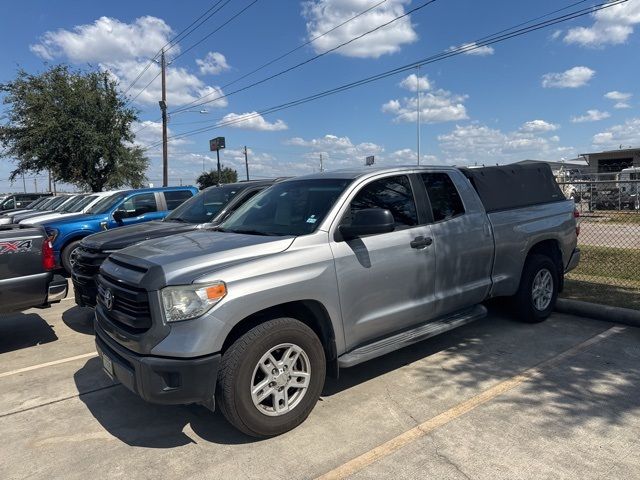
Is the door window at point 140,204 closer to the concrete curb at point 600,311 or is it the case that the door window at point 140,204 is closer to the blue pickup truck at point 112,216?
the blue pickup truck at point 112,216

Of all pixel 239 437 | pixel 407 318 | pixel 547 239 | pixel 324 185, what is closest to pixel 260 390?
pixel 239 437

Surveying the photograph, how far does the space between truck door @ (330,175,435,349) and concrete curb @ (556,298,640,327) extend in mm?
2823

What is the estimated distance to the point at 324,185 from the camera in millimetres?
4473

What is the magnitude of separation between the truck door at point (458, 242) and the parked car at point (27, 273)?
4171 millimetres

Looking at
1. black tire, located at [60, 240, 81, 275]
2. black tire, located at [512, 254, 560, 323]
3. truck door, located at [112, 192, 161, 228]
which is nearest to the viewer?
black tire, located at [512, 254, 560, 323]

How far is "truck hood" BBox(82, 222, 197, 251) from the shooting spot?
609 cm

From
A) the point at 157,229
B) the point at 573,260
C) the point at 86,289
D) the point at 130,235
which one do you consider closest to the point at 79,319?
the point at 86,289

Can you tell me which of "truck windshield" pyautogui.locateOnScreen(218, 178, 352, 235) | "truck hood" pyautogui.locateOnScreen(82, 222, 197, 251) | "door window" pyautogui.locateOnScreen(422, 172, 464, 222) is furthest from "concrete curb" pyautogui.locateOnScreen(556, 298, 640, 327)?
"truck hood" pyautogui.locateOnScreen(82, 222, 197, 251)

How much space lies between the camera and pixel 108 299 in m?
3.80

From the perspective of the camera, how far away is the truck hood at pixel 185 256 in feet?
10.8

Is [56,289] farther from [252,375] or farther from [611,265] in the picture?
[611,265]

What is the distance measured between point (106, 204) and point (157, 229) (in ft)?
15.5

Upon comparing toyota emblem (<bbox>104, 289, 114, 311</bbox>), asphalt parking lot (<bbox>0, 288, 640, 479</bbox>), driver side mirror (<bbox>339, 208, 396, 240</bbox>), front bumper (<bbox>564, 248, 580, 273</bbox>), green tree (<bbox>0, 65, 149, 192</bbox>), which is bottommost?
asphalt parking lot (<bbox>0, 288, 640, 479</bbox>)

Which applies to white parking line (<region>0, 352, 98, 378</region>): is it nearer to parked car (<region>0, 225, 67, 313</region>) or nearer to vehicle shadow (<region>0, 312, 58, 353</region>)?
parked car (<region>0, 225, 67, 313</region>)
